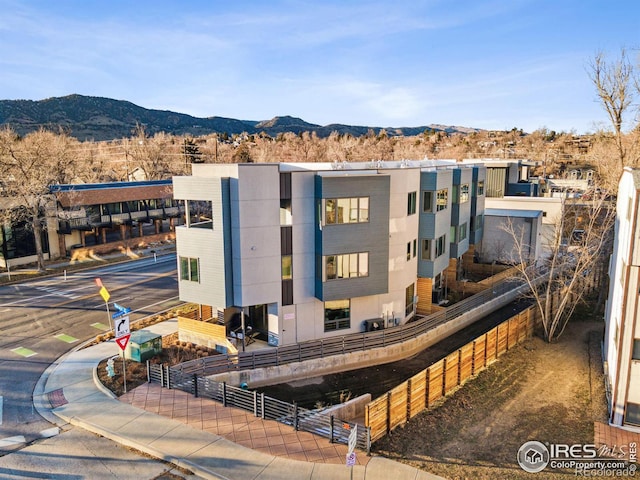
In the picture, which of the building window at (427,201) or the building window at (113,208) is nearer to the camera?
the building window at (427,201)

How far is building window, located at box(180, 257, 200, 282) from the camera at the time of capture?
2288cm

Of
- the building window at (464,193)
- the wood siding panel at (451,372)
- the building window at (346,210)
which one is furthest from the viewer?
the building window at (464,193)

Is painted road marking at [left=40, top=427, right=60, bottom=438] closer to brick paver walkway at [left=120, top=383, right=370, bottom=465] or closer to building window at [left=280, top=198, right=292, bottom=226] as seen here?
brick paver walkway at [left=120, top=383, right=370, bottom=465]

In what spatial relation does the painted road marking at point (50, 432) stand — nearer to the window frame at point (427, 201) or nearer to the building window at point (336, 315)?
the building window at point (336, 315)

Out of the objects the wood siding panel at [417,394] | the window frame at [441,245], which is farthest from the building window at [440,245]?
the wood siding panel at [417,394]

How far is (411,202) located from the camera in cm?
2753

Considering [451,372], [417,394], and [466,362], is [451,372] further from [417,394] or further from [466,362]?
[417,394]

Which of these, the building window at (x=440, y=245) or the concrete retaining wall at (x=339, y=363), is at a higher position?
the building window at (x=440, y=245)

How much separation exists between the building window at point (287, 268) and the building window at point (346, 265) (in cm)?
188

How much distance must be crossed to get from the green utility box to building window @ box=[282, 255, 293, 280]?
699 cm

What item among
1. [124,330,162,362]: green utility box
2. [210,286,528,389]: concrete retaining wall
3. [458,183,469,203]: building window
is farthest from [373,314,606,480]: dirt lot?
[458,183,469,203]: building window

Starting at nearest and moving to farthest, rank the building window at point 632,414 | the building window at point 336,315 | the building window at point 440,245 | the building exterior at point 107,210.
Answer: the building window at point 632,414, the building window at point 336,315, the building window at point 440,245, the building exterior at point 107,210

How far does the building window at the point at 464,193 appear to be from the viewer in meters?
33.2

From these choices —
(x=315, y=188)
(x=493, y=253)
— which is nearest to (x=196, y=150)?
(x=493, y=253)
